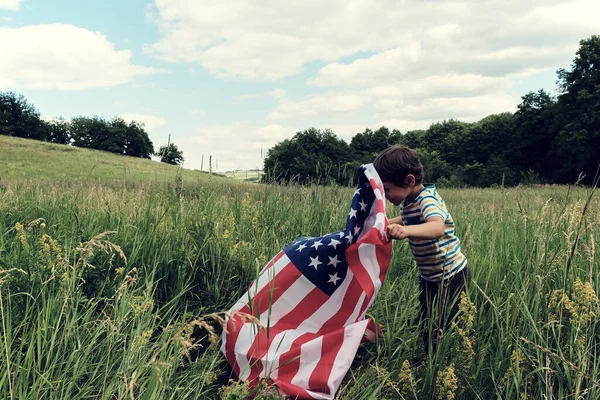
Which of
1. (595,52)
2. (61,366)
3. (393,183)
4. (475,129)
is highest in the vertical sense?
(595,52)

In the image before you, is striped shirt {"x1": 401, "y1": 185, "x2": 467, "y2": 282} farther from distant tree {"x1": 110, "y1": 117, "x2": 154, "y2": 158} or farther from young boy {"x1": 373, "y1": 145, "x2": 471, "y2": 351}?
distant tree {"x1": 110, "y1": 117, "x2": 154, "y2": 158}

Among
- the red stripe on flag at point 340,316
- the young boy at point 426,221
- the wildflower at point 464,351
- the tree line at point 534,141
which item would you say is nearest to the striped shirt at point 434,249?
the young boy at point 426,221

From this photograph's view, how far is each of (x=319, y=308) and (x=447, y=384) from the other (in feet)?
2.79

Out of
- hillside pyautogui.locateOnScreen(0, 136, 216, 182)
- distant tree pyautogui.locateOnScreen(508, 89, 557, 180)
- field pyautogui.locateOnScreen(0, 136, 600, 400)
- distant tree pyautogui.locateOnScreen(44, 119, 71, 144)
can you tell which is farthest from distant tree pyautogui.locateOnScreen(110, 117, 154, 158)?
field pyautogui.locateOnScreen(0, 136, 600, 400)

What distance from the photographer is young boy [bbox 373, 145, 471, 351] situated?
2748 mm

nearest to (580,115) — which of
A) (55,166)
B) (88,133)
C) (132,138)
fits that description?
(55,166)

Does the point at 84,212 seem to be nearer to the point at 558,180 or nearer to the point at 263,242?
the point at 263,242

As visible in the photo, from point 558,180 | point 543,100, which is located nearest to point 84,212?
point 558,180

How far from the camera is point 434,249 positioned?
9.49 ft

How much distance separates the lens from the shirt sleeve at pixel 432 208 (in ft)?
8.75

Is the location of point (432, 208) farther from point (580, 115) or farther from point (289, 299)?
point (580, 115)

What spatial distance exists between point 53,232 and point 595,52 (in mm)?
51853

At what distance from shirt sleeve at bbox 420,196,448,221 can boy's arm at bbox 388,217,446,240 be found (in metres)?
0.04

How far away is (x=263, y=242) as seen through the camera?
3914 millimetres
